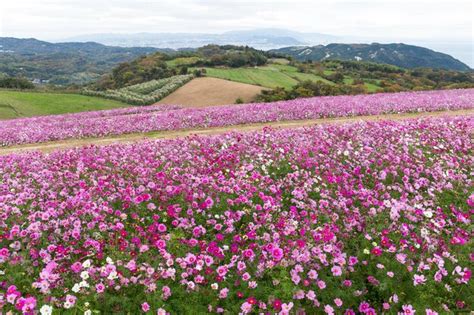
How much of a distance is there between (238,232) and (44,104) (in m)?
50.6

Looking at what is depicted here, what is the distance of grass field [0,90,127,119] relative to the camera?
44.9 meters

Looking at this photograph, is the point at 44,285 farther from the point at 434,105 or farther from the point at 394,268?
the point at 434,105

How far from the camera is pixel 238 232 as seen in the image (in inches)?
316

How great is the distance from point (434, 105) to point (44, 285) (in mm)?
30691

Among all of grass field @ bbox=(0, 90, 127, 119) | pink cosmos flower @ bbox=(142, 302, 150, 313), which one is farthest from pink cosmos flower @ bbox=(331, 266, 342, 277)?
grass field @ bbox=(0, 90, 127, 119)

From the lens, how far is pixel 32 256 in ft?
21.7

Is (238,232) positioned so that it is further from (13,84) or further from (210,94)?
(13,84)

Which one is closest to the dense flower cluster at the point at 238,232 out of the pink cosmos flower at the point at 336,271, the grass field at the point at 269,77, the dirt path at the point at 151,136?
the pink cosmos flower at the point at 336,271

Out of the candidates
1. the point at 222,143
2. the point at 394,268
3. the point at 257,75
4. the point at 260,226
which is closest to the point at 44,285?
the point at 260,226

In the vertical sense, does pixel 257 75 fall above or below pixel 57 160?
above

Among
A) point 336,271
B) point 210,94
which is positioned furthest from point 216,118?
point 210,94

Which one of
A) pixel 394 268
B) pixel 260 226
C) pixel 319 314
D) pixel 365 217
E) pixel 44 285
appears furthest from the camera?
pixel 365 217

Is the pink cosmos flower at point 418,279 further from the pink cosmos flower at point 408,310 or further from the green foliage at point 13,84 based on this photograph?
the green foliage at point 13,84

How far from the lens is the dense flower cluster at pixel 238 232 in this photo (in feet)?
19.1
